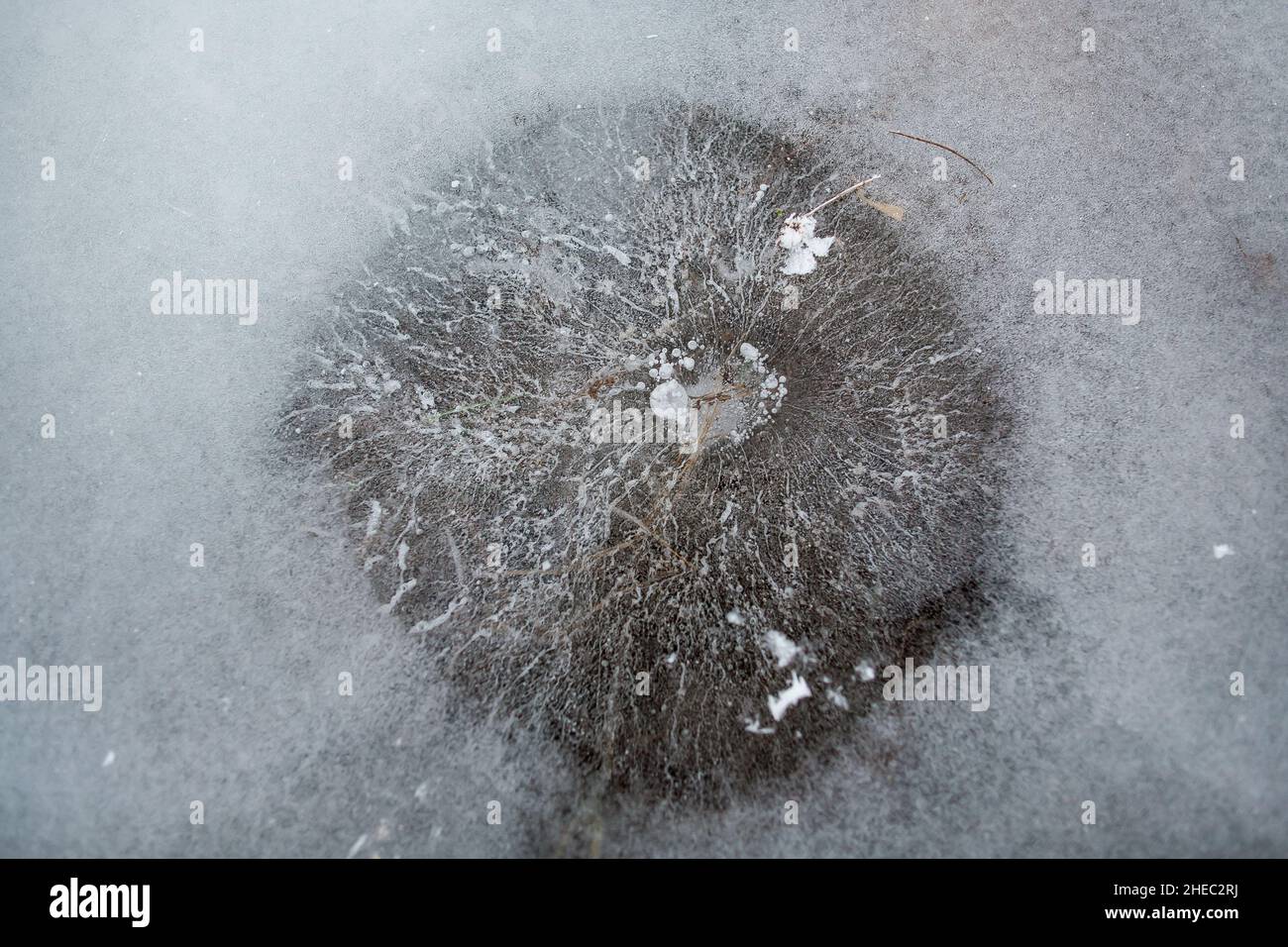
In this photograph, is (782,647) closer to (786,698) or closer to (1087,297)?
(786,698)

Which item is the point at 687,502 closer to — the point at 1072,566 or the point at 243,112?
the point at 1072,566

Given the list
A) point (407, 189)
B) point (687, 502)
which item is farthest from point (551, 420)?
point (407, 189)

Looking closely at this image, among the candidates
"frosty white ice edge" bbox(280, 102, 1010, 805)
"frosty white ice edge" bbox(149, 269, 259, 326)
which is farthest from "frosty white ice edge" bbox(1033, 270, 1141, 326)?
"frosty white ice edge" bbox(149, 269, 259, 326)

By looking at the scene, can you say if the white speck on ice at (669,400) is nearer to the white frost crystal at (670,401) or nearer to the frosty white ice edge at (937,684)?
the white frost crystal at (670,401)
